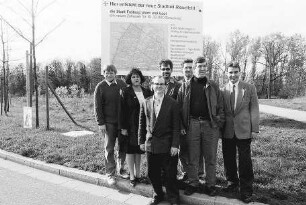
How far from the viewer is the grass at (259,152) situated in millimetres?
4730

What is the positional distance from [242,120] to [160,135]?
123 cm

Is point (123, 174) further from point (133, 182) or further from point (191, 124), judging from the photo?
point (191, 124)

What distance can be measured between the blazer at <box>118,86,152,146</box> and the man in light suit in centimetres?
140

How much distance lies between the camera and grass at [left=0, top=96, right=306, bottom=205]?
4.73m

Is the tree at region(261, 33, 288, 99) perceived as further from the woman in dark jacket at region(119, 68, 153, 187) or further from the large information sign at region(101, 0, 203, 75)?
the woman in dark jacket at region(119, 68, 153, 187)

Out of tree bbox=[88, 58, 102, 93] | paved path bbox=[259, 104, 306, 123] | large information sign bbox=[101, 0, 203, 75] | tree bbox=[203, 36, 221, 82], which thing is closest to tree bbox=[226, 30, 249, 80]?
tree bbox=[203, 36, 221, 82]

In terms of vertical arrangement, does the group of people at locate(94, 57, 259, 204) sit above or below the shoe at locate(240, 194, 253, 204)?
above

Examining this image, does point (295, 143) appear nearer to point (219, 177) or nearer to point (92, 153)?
point (219, 177)

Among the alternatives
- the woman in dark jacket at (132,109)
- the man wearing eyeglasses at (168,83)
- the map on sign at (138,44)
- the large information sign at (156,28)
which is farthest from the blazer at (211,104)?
the map on sign at (138,44)

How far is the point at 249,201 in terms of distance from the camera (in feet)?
14.1

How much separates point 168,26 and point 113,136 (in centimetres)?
436

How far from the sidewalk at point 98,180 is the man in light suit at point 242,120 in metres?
0.37

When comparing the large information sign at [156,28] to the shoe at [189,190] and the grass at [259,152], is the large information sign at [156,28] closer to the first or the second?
the grass at [259,152]

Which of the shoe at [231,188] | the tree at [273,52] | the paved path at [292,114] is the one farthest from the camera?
the tree at [273,52]
